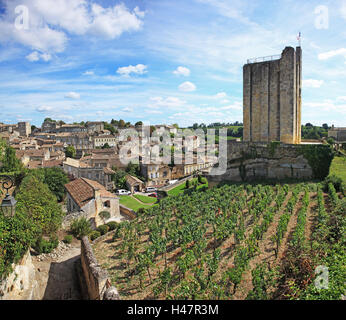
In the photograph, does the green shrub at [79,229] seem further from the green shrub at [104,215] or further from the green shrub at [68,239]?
the green shrub at [104,215]

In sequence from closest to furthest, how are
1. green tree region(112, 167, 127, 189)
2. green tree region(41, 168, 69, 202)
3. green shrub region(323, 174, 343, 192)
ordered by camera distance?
1. green shrub region(323, 174, 343, 192)
2. green tree region(41, 168, 69, 202)
3. green tree region(112, 167, 127, 189)

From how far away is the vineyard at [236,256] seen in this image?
25.5 ft

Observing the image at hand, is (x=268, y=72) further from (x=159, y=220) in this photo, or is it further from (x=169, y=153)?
(x=169, y=153)

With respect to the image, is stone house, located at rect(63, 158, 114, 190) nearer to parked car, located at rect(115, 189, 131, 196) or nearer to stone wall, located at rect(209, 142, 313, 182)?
parked car, located at rect(115, 189, 131, 196)

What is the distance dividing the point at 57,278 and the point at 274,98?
21.6m

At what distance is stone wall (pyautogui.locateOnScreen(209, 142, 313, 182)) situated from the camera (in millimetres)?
21703

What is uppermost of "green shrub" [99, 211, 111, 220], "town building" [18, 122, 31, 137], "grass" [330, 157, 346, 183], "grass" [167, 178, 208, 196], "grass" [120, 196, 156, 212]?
"town building" [18, 122, 31, 137]

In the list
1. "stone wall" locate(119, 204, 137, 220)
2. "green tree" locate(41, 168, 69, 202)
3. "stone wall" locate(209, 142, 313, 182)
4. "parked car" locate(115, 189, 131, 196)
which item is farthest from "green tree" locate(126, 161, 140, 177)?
"stone wall" locate(209, 142, 313, 182)

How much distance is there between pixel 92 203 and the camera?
2277 centimetres

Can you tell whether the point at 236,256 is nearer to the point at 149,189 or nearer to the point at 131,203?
the point at 131,203

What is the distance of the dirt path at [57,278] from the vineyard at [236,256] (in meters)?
2.14

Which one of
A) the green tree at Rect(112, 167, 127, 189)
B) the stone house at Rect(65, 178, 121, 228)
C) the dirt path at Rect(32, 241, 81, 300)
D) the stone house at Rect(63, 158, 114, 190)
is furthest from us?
the green tree at Rect(112, 167, 127, 189)

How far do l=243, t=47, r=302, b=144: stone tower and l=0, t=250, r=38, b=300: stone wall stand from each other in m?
20.8
